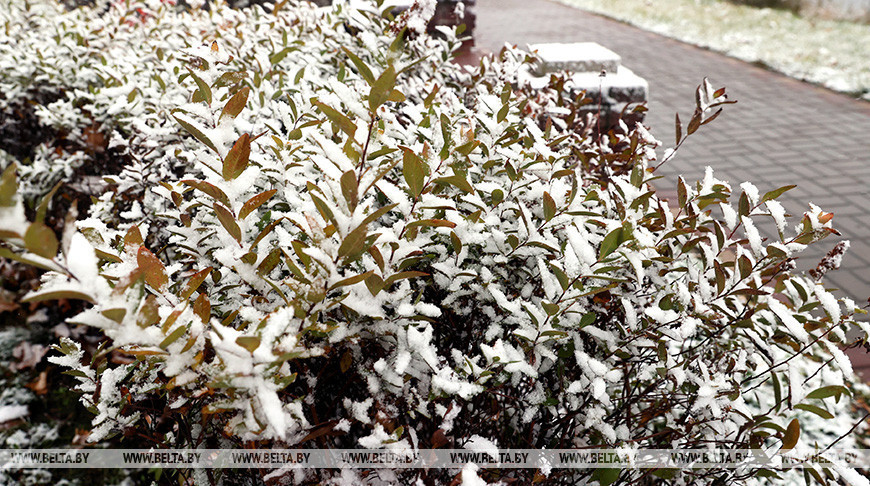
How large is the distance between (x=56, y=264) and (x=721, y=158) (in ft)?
18.9

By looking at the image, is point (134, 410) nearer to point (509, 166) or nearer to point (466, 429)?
point (466, 429)

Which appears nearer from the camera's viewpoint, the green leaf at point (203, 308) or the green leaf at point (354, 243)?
the green leaf at point (354, 243)

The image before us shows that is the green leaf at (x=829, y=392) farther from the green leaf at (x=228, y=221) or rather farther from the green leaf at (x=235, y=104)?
the green leaf at (x=235, y=104)

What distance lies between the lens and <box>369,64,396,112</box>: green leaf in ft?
3.74

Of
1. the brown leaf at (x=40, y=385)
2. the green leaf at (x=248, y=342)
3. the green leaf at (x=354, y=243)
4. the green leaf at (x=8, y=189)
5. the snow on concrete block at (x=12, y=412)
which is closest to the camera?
the green leaf at (x=8, y=189)

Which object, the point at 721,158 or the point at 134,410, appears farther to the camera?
the point at 721,158

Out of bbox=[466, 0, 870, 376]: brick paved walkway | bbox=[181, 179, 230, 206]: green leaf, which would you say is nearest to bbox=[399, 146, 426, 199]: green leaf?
bbox=[181, 179, 230, 206]: green leaf

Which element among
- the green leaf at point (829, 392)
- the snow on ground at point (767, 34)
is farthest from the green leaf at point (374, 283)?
the snow on ground at point (767, 34)

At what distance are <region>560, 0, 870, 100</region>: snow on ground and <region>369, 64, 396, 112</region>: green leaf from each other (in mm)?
8496

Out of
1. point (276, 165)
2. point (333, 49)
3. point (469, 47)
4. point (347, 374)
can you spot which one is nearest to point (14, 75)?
point (333, 49)

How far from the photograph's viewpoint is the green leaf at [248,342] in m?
0.94

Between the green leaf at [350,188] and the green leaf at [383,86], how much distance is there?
0.65 ft

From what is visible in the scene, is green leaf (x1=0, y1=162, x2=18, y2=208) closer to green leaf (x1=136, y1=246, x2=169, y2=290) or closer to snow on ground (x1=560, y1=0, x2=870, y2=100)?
green leaf (x1=136, y1=246, x2=169, y2=290)

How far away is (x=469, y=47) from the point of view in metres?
7.38
